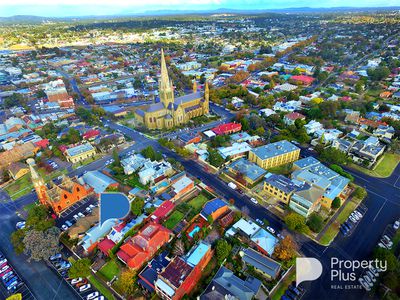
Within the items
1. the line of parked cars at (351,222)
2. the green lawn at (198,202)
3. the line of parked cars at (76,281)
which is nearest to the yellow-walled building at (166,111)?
the green lawn at (198,202)

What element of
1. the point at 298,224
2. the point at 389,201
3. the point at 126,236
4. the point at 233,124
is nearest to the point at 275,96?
the point at 233,124

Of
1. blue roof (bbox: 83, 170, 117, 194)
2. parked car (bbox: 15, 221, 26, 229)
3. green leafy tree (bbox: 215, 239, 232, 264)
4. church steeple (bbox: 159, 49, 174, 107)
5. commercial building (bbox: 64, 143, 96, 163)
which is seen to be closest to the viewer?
green leafy tree (bbox: 215, 239, 232, 264)

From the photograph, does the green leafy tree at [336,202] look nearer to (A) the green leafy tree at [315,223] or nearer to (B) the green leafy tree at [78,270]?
(A) the green leafy tree at [315,223]

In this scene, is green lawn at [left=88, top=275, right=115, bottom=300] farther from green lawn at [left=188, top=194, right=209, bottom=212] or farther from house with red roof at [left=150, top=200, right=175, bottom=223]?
green lawn at [left=188, top=194, right=209, bottom=212]

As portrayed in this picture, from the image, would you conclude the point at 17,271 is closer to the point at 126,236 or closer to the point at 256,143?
the point at 126,236

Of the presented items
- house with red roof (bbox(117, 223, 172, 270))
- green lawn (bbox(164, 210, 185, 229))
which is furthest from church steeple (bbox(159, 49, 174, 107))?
house with red roof (bbox(117, 223, 172, 270))

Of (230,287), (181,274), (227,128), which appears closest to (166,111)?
(227,128)
